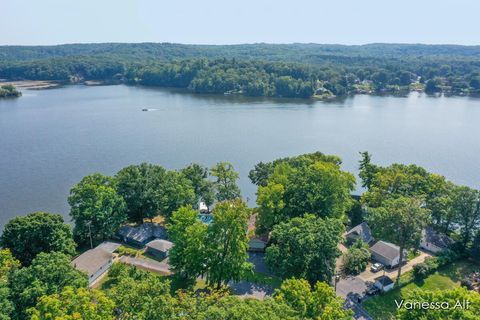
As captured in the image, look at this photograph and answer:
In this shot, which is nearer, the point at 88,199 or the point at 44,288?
the point at 44,288

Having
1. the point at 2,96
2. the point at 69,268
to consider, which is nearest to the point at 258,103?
the point at 2,96

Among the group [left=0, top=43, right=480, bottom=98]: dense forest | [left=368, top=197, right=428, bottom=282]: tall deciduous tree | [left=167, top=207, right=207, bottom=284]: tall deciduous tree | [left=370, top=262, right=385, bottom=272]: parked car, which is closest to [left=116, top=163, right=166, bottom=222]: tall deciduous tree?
[left=167, top=207, right=207, bottom=284]: tall deciduous tree

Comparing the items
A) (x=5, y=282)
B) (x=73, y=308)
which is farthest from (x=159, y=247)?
(x=73, y=308)

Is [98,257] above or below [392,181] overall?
below

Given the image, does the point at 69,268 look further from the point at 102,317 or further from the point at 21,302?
the point at 102,317

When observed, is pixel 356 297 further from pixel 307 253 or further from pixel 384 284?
pixel 307 253

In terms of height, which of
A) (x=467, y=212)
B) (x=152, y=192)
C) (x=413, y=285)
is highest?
(x=152, y=192)
